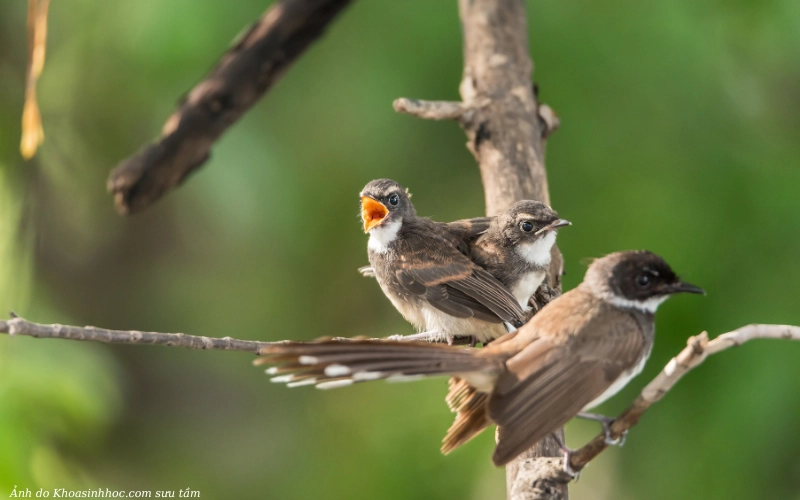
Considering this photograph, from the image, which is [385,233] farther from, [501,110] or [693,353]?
[693,353]

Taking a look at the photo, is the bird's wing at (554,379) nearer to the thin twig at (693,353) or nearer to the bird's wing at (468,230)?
the thin twig at (693,353)

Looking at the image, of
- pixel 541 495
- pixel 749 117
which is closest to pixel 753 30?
pixel 749 117

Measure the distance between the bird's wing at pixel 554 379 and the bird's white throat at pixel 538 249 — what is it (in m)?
0.76

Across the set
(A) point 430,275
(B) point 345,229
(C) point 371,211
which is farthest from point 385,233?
(B) point 345,229

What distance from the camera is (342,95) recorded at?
659 centimetres

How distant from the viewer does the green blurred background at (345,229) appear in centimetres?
525

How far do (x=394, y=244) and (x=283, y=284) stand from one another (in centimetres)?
388

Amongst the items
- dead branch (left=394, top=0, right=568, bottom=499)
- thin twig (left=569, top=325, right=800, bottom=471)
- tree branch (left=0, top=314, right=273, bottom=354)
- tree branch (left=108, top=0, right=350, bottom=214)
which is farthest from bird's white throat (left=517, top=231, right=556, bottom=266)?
tree branch (left=108, top=0, right=350, bottom=214)

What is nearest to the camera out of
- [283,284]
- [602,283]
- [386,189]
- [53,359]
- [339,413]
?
[602,283]

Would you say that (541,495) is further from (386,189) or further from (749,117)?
(749,117)

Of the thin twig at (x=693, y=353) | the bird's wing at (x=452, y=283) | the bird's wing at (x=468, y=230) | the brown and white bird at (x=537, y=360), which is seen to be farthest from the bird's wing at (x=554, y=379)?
the bird's wing at (x=468, y=230)

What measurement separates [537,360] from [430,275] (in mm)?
1043

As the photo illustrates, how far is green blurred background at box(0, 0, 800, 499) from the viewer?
525 cm

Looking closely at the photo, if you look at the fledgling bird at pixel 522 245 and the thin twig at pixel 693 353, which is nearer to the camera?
the thin twig at pixel 693 353
